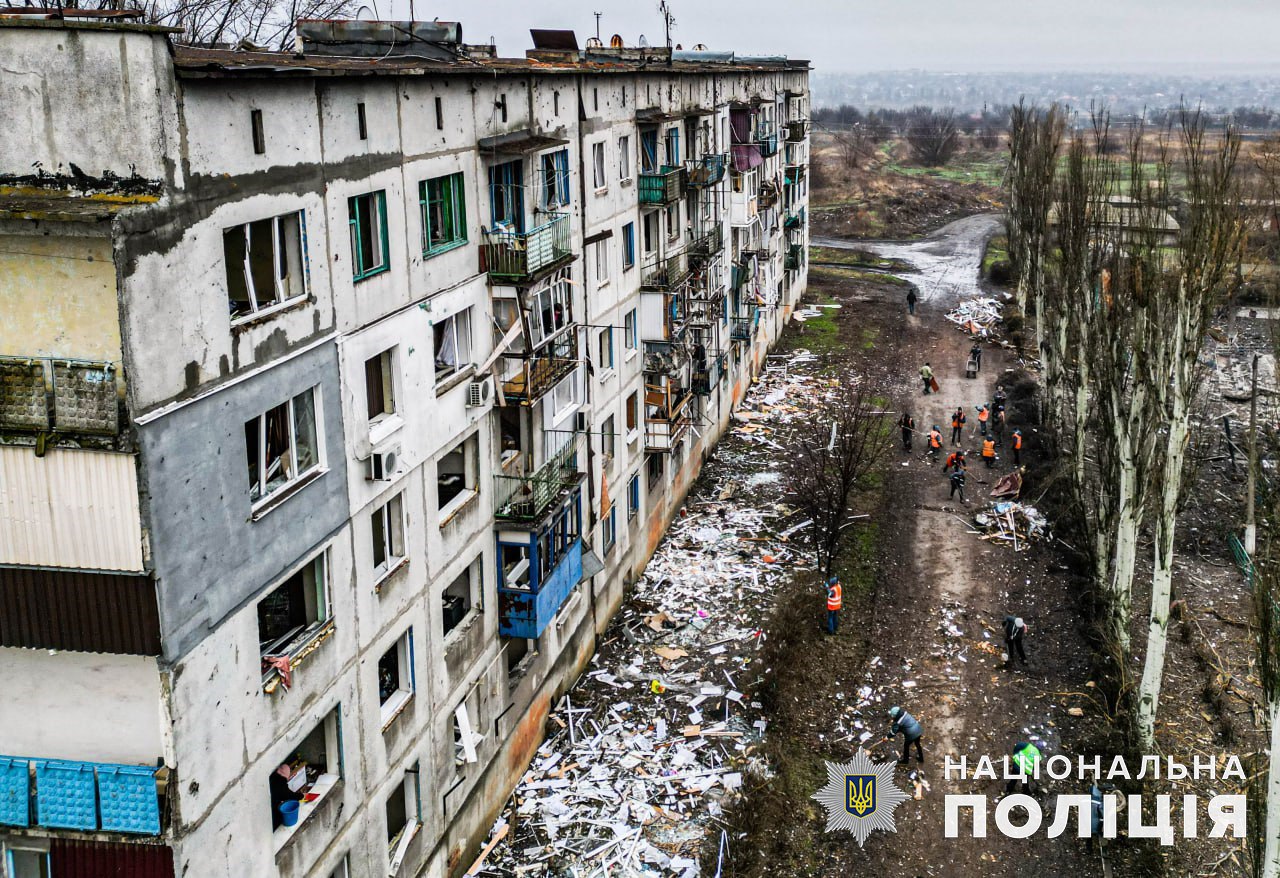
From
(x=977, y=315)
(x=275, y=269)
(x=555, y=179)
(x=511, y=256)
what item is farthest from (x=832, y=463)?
(x=977, y=315)

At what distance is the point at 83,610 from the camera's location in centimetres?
1061

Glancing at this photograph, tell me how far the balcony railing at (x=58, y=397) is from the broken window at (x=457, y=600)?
8.77 metres

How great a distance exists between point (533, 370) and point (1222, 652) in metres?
18.3

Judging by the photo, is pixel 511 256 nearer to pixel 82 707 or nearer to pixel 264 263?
pixel 264 263

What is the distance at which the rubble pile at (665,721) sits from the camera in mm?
19359

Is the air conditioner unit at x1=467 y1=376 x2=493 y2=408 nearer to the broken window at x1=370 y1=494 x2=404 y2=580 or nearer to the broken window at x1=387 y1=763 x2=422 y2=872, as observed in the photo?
the broken window at x1=370 y1=494 x2=404 y2=580

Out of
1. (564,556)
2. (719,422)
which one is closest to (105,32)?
(564,556)

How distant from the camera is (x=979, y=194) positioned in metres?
114

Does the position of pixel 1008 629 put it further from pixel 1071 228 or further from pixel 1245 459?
pixel 1245 459

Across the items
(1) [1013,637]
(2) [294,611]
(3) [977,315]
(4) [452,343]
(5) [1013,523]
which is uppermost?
(4) [452,343]

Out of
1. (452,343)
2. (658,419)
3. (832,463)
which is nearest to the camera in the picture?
(452,343)

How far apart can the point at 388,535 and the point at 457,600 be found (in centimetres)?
314

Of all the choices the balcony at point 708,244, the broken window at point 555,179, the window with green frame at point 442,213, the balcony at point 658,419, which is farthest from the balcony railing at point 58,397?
the balcony at point 708,244

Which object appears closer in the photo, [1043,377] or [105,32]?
[105,32]
